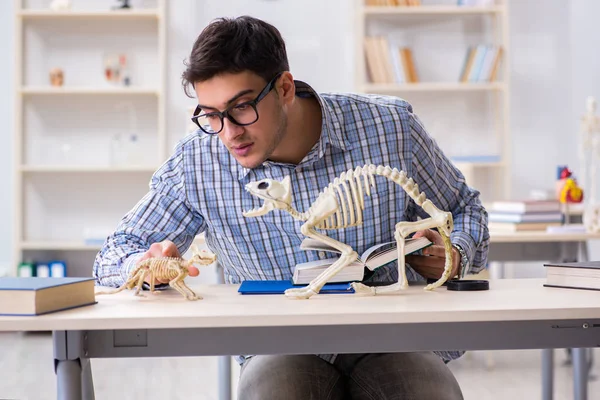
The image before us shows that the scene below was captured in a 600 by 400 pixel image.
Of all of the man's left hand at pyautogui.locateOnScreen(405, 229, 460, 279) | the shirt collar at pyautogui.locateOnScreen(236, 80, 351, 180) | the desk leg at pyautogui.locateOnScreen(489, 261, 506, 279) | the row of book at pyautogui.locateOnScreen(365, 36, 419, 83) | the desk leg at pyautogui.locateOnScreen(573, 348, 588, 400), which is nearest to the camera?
the man's left hand at pyautogui.locateOnScreen(405, 229, 460, 279)

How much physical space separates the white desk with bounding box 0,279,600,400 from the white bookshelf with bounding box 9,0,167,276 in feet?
11.6

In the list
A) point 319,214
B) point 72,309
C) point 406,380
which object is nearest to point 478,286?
point 406,380

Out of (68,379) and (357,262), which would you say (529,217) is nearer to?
(357,262)

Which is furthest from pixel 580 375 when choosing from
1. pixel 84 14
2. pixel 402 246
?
pixel 84 14

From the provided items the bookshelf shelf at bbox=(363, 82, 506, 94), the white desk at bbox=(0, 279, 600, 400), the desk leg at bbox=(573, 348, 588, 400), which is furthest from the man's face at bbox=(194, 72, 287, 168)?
the bookshelf shelf at bbox=(363, 82, 506, 94)

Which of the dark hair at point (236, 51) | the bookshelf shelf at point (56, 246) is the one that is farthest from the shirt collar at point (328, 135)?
the bookshelf shelf at point (56, 246)

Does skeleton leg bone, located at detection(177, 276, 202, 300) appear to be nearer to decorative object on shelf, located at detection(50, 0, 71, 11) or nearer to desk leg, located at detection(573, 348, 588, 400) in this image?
desk leg, located at detection(573, 348, 588, 400)

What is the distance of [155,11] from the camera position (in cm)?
446

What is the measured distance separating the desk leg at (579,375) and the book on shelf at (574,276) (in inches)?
32.4

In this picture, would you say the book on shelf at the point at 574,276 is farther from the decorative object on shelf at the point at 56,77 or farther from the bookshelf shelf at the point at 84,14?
the decorative object on shelf at the point at 56,77

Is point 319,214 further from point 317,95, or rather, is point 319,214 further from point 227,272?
point 227,272

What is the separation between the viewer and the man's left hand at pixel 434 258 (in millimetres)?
1471

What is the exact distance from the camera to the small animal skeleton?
1.34m

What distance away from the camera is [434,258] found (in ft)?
4.87
